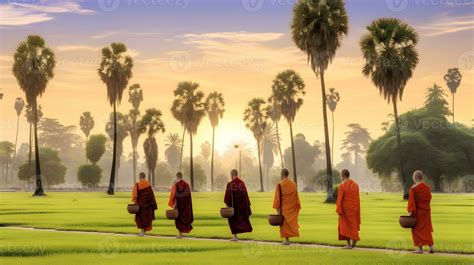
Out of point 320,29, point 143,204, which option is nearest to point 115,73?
point 320,29

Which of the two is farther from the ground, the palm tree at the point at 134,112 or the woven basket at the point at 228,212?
the palm tree at the point at 134,112

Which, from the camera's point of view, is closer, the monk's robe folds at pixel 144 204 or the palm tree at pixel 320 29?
the monk's robe folds at pixel 144 204

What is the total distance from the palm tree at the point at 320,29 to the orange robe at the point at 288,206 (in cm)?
3745

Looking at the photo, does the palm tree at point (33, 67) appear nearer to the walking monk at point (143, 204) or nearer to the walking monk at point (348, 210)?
the walking monk at point (143, 204)

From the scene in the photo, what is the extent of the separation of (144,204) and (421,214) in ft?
34.8

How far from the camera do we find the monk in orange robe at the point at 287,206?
72.5 feet

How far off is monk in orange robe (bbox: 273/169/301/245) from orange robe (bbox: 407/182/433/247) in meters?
3.87

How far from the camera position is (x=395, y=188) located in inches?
5027

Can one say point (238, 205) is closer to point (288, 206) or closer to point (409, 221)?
point (288, 206)

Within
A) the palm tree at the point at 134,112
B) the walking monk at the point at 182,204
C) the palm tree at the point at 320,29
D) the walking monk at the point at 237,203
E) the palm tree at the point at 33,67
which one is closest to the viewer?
the walking monk at the point at 237,203

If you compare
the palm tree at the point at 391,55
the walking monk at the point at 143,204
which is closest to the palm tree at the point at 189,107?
the palm tree at the point at 391,55

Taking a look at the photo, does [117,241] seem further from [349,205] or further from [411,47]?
[411,47]

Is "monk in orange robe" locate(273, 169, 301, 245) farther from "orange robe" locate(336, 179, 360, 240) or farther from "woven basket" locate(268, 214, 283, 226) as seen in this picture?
"orange robe" locate(336, 179, 360, 240)

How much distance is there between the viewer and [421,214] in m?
19.7
